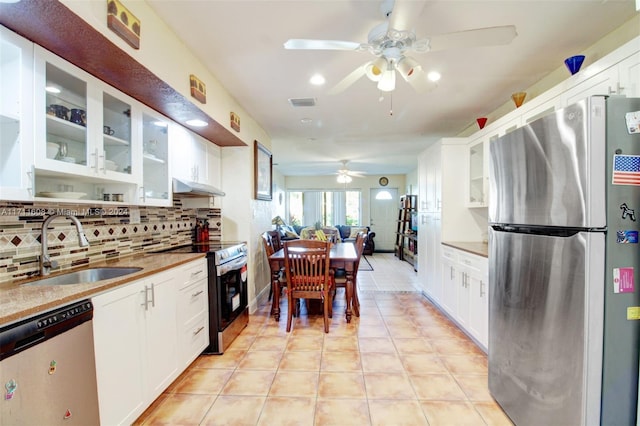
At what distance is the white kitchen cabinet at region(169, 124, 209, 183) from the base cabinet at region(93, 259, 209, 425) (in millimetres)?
996

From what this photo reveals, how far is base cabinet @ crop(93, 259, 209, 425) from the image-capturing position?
1.39m

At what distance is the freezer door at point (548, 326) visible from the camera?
1.20 m

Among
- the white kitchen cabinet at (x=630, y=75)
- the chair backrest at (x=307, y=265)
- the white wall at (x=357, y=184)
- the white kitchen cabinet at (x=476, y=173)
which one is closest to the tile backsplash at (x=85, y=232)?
the chair backrest at (x=307, y=265)

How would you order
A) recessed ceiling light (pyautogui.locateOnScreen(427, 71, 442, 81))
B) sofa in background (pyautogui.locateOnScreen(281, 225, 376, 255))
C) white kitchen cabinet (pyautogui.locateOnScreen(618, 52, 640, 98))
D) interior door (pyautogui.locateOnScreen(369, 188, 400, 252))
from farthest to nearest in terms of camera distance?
1. interior door (pyautogui.locateOnScreen(369, 188, 400, 252))
2. sofa in background (pyautogui.locateOnScreen(281, 225, 376, 255))
3. recessed ceiling light (pyautogui.locateOnScreen(427, 71, 442, 81))
4. white kitchen cabinet (pyautogui.locateOnScreen(618, 52, 640, 98))

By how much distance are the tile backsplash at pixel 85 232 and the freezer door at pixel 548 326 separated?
2671 mm

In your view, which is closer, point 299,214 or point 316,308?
point 316,308

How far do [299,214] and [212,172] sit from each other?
598cm

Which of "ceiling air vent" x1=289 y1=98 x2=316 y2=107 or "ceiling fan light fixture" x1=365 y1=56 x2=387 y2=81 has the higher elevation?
"ceiling air vent" x1=289 y1=98 x2=316 y2=107

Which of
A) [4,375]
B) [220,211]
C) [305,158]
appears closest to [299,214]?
[305,158]

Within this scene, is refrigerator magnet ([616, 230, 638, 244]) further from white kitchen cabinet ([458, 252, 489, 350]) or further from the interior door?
the interior door

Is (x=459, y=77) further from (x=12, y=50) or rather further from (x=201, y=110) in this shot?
(x=12, y=50)

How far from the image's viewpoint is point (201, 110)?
2.27 m

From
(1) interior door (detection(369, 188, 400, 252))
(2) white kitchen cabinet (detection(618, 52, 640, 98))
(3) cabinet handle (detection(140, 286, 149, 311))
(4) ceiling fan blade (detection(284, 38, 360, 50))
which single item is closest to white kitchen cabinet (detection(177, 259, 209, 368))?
(3) cabinet handle (detection(140, 286, 149, 311))

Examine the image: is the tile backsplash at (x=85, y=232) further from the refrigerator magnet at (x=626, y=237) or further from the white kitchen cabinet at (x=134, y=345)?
the refrigerator magnet at (x=626, y=237)
